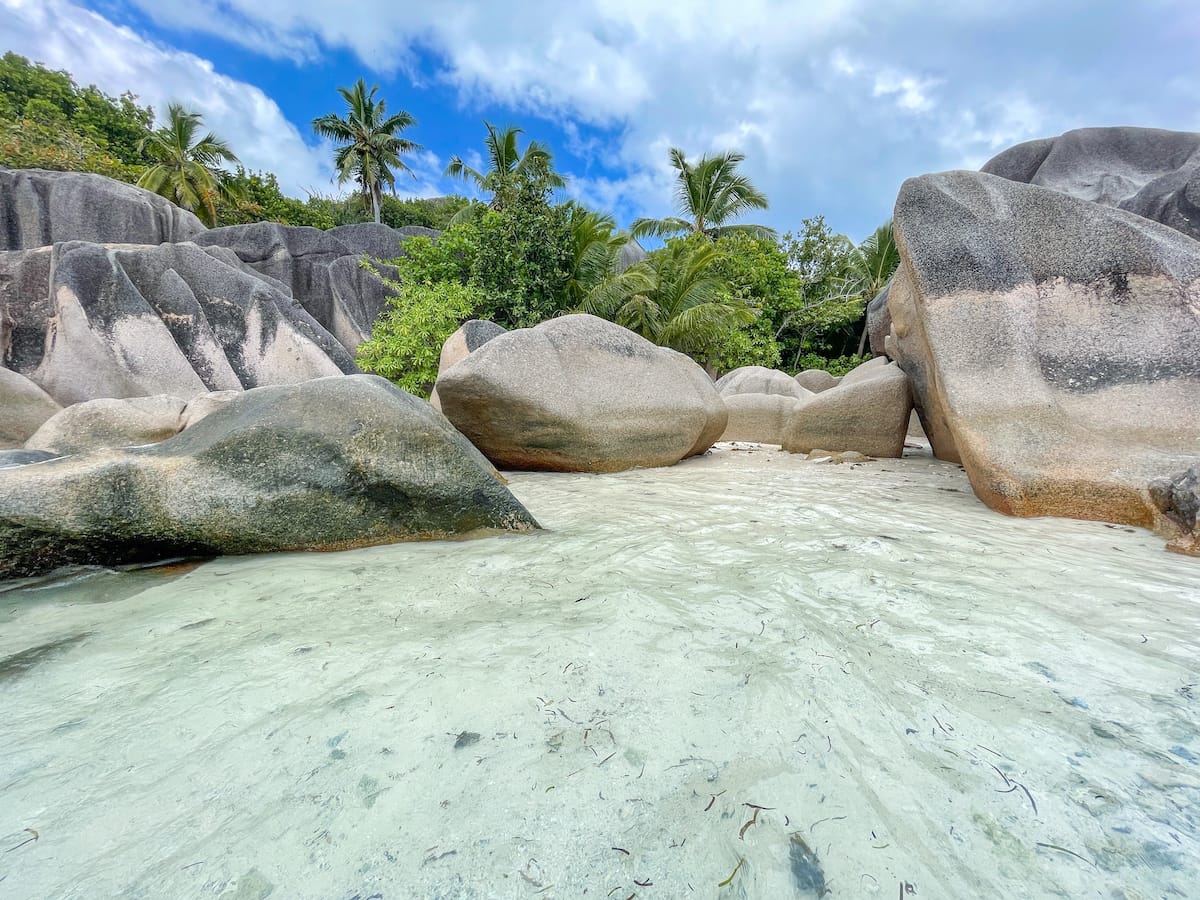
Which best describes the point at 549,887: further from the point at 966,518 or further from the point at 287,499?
the point at 966,518

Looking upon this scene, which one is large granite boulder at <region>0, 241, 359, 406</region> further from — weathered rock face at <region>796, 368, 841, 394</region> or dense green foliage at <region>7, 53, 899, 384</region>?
weathered rock face at <region>796, 368, 841, 394</region>

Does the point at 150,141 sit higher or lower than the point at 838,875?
higher

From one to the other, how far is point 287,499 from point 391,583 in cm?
74

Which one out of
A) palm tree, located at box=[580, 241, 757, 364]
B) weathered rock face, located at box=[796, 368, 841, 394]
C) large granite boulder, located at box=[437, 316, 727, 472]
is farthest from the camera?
weathered rock face, located at box=[796, 368, 841, 394]

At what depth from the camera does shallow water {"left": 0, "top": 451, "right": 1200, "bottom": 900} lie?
0.77 meters

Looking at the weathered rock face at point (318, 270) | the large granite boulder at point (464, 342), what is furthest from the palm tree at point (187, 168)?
the large granite boulder at point (464, 342)

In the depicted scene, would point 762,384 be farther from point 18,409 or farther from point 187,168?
point 187,168

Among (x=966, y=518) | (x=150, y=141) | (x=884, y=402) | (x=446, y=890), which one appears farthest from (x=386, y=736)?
(x=150, y=141)

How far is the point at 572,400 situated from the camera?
174 inches

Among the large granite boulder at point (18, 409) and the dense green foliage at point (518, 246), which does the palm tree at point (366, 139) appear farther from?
the large granite boulder at point (18, 409)

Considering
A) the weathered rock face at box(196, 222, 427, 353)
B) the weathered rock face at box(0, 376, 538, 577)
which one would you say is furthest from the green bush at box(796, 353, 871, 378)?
the weathered rock face at box(0, 376, 538, 577)

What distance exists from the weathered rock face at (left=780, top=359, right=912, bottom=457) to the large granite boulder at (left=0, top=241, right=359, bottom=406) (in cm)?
687

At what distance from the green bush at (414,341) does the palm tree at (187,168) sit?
15.1m

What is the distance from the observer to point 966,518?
2740mm
